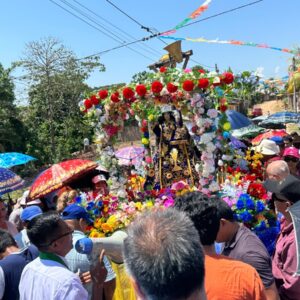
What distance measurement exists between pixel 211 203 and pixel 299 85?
2355cm

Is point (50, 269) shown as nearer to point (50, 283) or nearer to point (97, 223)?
point (50, 283)

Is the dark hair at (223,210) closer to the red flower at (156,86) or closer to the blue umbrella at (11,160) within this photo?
the red flower at (156,86)

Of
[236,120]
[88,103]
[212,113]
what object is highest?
[88,103]

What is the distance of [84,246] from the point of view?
96.5 inches

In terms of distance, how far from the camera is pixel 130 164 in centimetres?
957

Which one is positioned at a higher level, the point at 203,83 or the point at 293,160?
the point at 203,83

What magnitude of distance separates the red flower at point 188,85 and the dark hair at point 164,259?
4566 millimetres

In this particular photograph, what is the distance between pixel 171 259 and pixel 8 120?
1972 cm

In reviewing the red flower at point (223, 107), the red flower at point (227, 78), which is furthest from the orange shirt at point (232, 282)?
the red flower at point (223, 107)

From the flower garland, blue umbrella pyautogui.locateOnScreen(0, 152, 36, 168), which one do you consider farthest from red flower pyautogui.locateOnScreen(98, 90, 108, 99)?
blue umbrella pyautogui.locateOnScreen(0, 152, 36, 168)

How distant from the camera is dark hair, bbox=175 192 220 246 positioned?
2041 mm

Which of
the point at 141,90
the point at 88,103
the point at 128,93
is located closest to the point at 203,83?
the point at 141,90

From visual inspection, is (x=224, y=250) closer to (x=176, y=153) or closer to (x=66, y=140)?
(x=176, y=153)

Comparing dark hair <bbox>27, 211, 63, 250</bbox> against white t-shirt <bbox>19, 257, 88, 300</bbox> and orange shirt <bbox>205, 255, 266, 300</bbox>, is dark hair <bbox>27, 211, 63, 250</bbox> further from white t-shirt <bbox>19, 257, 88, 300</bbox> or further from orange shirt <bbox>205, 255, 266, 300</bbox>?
orange shirt <bbox>205, 255, 266, 300</bbox>
